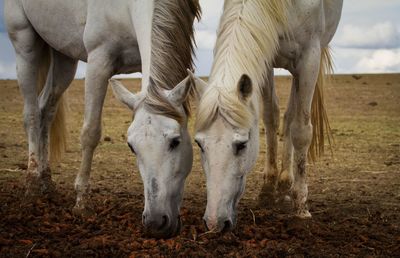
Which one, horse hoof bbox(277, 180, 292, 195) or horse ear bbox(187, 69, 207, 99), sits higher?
horse ear bbox(187, 69, 207, 99)

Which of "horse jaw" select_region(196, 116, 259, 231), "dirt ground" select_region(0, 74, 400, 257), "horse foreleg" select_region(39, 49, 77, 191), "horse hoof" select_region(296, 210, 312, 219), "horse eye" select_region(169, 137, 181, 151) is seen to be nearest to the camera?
"horse jaw" select_region(196, 116, 259, 231)

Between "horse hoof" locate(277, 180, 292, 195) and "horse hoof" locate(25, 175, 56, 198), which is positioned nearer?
"horse hoof" locate(277, 180, 292, 195)

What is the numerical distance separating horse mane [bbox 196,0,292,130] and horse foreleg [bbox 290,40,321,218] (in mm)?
365

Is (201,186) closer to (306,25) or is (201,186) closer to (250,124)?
(306,25)

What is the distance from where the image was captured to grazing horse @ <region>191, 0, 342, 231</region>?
160 inches

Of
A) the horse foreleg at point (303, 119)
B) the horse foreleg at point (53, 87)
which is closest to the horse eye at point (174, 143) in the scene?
the horse foreleg at point (303, 119)

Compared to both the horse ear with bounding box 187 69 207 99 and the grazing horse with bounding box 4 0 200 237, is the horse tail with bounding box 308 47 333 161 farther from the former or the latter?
the horse ear with bounding box 187 69 207 99

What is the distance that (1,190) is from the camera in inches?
273

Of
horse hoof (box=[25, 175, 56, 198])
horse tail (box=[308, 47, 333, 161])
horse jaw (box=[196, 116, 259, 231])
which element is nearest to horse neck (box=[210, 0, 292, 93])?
A: horse jaw (box=[196, 116, 259, 231])

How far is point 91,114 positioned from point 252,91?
1.76 meters

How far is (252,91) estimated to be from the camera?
4.23 m

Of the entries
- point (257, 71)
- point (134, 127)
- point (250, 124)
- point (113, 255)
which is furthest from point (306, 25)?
point (113, 255)

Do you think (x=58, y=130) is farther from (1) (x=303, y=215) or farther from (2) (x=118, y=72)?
(1) (x=303, y=215)

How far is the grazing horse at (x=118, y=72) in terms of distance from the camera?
4203 mm
